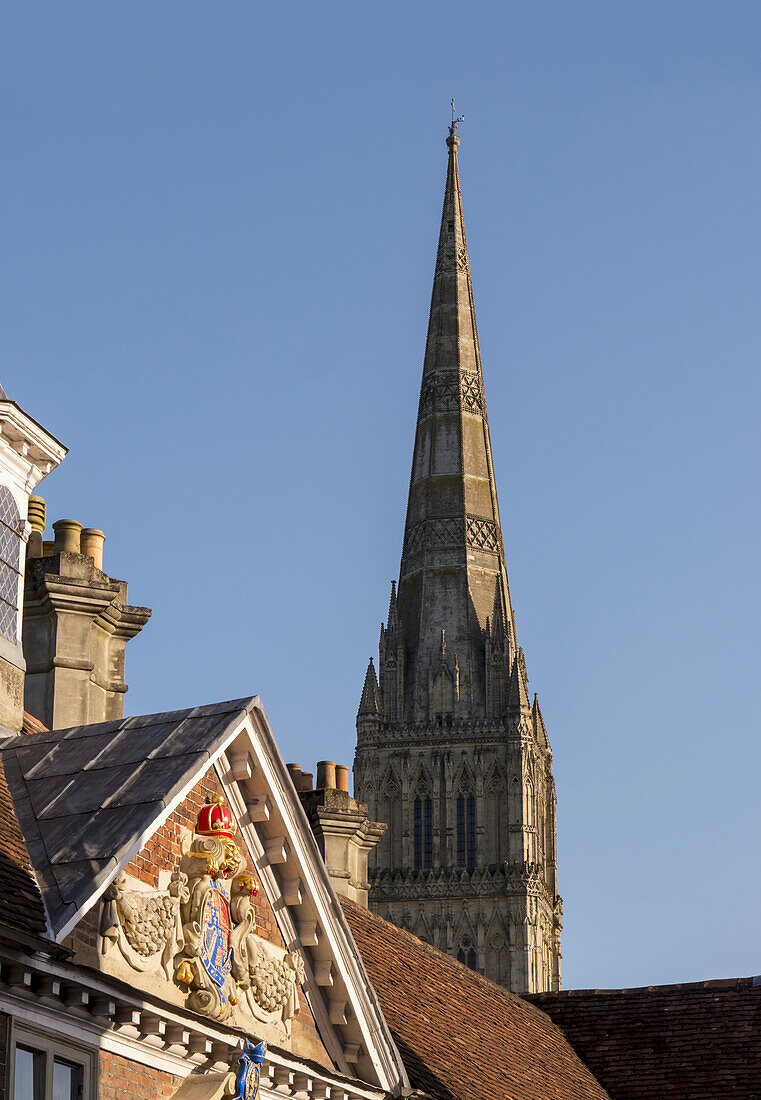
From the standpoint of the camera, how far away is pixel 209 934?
15.8 metres

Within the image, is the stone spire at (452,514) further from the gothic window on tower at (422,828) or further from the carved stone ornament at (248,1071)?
the carved stone ornament at (248,1071)

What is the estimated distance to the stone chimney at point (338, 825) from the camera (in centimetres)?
2661

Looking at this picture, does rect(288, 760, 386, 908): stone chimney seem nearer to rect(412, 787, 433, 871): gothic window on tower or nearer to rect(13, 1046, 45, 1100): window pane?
rect(13, 1046, 45, 1100): window pane

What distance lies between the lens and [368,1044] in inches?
683

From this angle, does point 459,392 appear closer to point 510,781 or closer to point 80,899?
point 510,781

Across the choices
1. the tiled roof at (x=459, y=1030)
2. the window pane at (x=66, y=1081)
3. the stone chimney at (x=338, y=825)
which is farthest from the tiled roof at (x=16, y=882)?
the stone chimney at (x=338, y=825)

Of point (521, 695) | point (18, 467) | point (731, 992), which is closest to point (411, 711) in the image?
point (521, 695)

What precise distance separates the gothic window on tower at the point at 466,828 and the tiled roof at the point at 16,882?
100097 millimetres

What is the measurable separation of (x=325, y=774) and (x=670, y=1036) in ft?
18.6

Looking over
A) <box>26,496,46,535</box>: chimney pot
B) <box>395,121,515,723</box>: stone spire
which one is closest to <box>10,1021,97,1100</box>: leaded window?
<box>26,496,46,535</box>: chimney pot

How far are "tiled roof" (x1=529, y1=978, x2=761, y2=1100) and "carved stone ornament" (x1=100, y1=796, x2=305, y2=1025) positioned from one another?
1053 cm

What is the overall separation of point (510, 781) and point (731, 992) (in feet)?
289

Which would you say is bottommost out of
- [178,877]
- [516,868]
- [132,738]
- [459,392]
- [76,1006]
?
[76,1006]

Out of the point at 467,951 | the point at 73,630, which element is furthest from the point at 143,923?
the point at 467,951
